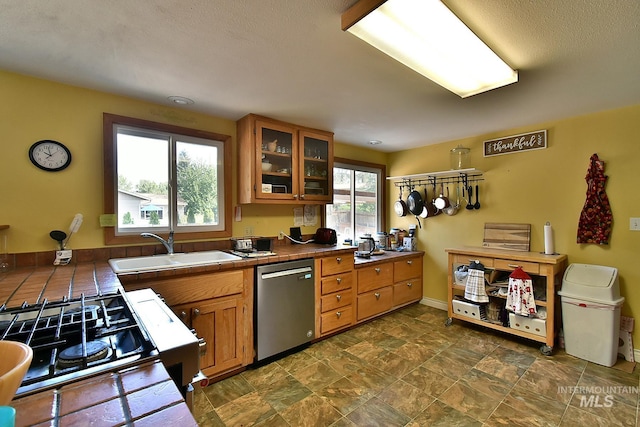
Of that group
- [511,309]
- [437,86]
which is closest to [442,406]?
[511,309]

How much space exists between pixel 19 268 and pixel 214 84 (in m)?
1.72

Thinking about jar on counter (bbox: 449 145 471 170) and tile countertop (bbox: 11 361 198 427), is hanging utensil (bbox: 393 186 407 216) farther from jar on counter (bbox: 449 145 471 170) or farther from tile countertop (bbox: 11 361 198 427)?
tile countertop (bbox: 11 361 198 427)

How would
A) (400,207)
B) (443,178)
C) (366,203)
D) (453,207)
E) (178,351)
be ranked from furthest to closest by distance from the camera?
1. (366,203)
2. (400,207)
3. (443,178)
4. (453,207)
5. (178,351)

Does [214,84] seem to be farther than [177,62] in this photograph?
Yes

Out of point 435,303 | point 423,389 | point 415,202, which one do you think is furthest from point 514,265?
point 423,389

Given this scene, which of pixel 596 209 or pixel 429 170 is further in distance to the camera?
pixel 429 170

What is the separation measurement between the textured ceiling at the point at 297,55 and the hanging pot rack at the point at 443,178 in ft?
2.55

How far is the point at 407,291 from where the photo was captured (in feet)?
11.9

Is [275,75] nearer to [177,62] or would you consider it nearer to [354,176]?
[177,62]

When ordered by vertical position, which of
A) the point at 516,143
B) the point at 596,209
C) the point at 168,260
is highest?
the point at 516,143

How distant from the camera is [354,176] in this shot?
392 centimetres

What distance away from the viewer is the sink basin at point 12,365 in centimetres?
41

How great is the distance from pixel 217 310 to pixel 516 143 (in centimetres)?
328

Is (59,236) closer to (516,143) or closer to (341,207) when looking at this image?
(341,207)
